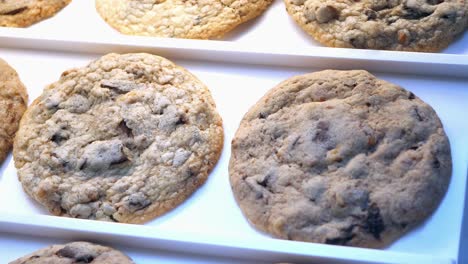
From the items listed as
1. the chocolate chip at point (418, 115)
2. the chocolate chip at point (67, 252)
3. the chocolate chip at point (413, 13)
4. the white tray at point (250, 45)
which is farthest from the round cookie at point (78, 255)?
the chocolate chip at point (413, 13)

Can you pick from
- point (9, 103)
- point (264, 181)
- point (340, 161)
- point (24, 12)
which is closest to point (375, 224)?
point (340, 161)

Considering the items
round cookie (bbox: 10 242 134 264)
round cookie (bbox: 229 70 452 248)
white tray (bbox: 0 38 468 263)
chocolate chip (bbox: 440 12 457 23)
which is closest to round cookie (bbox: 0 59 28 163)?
white tray (bbox: 0 38 468 263)

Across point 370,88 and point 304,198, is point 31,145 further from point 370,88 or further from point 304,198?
point 370,88

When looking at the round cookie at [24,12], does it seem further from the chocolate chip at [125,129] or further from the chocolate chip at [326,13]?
the chocolate chip at [326,13]

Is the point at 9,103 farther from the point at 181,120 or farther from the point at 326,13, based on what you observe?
the point at 326,13

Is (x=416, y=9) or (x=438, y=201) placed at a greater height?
(x=416, y=9)

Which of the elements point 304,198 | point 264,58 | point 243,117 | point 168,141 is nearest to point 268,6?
point 264,58

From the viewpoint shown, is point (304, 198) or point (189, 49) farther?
point (189, 49)
